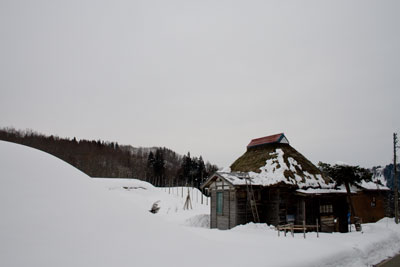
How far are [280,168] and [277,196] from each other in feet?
8.16

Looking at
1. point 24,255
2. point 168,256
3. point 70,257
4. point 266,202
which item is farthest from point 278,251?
point 266,202

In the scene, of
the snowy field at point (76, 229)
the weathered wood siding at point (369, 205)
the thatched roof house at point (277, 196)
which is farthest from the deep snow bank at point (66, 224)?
the weathered wood siding at point (369, 205)

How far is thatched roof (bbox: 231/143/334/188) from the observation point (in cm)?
2061

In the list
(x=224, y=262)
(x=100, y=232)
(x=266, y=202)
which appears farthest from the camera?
(x=266, y=202)

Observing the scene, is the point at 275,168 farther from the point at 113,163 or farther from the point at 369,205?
the point at 113,163

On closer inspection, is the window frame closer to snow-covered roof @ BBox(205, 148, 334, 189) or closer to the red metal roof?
snow-covered roof @ BBox(205, 148, 334, 189)

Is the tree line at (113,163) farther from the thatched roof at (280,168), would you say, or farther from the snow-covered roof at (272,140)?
the thatched roof at (280,168)

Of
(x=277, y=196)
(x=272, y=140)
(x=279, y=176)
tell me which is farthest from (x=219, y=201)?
(x=272, y=140)

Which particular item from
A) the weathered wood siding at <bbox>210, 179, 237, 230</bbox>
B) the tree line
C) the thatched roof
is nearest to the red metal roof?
the thatched roof

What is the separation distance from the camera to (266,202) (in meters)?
20.7

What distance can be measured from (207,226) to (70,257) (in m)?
20.8

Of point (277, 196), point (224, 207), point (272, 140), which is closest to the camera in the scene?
point (277, 196)

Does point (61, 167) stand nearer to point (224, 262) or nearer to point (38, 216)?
point (38, 216)

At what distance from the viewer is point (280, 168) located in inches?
843
